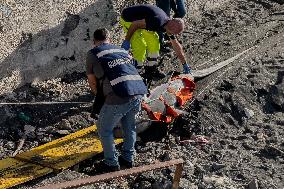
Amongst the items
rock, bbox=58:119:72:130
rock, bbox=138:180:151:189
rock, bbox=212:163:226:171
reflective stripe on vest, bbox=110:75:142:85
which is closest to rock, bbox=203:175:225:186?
rock, bbox=212:163:226:171

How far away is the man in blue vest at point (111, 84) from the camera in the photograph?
608 cm

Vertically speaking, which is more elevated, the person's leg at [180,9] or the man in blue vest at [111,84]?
the person's leg at [180,9]

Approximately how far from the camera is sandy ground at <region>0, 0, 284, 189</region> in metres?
6.61

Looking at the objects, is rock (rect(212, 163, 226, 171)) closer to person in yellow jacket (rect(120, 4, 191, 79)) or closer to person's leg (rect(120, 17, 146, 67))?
person in yellow jacket (rect(120, 4, 191, 79))

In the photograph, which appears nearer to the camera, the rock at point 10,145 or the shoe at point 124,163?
the shoe at point 124,163

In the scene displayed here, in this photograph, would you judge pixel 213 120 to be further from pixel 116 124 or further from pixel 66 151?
pixel 66 151

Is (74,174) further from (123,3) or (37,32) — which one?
(123,3)

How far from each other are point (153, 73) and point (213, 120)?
1.47 metres

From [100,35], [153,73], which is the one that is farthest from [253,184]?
[153,73]

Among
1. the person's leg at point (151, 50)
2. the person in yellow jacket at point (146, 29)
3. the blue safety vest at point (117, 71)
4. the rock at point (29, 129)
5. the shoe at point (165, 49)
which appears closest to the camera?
the blue safety vest at point (117, 71)

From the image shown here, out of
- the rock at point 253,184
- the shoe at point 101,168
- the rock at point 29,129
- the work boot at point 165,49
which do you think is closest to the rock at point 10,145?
the rock at point 29,129

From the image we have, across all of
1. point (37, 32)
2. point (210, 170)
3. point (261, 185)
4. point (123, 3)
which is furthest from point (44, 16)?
point (261, 185)

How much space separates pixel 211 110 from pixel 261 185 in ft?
5.88

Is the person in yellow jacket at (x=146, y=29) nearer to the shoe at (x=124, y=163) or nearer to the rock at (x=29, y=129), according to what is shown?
the rock at (x=29, y=129)
